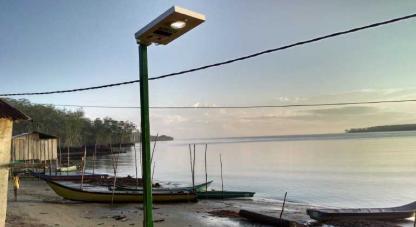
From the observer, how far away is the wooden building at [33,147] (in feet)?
97.7

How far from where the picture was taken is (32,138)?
3108 centimetres

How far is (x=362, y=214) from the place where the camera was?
15.3 m

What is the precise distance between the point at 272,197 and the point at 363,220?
13041mm

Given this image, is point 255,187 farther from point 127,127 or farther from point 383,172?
point 127,127

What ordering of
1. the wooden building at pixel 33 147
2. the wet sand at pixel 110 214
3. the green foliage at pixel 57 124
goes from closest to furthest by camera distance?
the wet sand at pixel 110 214 → the wooden building at pixel 33 147 → the green foliage at pixel 57 124

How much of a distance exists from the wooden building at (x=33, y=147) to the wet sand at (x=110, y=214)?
31.9 ft

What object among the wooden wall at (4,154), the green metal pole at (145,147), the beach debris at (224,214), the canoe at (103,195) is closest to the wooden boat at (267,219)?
the beach debris at (224,214)

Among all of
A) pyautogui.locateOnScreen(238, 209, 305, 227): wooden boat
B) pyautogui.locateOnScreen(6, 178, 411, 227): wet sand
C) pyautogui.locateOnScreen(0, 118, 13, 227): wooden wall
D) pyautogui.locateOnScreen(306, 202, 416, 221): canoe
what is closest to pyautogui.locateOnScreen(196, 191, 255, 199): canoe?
pyautogui.locateOnScreen(6, 178, 411, 227): wet sand

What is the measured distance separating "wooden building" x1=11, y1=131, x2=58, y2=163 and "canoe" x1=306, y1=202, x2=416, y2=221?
25296 millimetres

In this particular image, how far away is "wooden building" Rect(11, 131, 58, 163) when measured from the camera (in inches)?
1172

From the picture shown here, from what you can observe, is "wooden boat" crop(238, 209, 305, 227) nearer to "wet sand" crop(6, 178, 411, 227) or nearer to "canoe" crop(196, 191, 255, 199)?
"wet sand" crop(6, 178, 411, 227)

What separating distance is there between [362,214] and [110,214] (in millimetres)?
11610

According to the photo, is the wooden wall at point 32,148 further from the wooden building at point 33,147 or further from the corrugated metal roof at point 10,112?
the corrugated metal roof at point 10,112

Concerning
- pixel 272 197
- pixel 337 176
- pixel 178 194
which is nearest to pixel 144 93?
pixel 178 194
